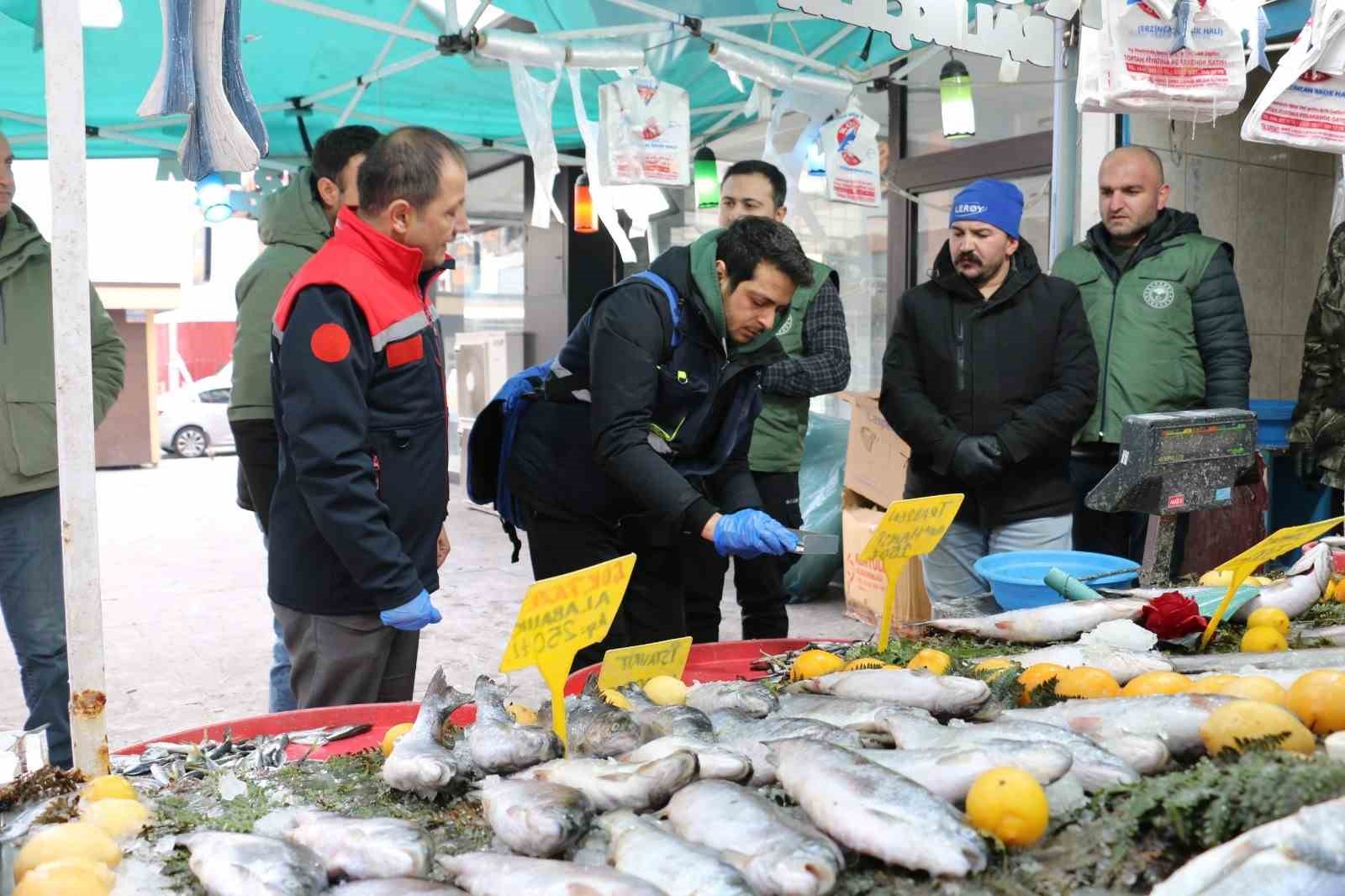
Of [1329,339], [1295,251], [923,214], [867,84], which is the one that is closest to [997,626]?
[1329,339]

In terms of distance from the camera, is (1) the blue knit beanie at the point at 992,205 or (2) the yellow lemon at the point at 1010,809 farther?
(1) the blue knit beanie at the point at 992,205

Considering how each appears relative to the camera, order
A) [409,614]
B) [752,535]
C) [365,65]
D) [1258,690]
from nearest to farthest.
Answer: [1258,690]
[409,614]
[752,535]
[365,65]

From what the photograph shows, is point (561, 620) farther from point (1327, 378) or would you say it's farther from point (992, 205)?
point (1327, 378)

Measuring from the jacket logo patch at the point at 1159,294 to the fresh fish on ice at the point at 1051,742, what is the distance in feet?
9.02

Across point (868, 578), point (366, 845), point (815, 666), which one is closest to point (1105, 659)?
point (815, 666)

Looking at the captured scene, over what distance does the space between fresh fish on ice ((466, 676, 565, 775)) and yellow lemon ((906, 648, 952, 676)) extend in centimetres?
78

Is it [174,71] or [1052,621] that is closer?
[174,71]

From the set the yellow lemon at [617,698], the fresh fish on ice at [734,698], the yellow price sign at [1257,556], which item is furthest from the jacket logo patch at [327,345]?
the yellow price sign at [1257,556]

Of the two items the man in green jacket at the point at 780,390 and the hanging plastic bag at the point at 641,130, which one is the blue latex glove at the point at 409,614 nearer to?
the man in green jacket at the point at 780,390

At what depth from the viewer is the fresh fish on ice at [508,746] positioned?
1729 mm

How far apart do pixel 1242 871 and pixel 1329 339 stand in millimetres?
3545

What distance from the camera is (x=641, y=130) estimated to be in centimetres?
573

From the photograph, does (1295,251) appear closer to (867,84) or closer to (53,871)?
(867,84)

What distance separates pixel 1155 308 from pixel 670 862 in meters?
3.33
